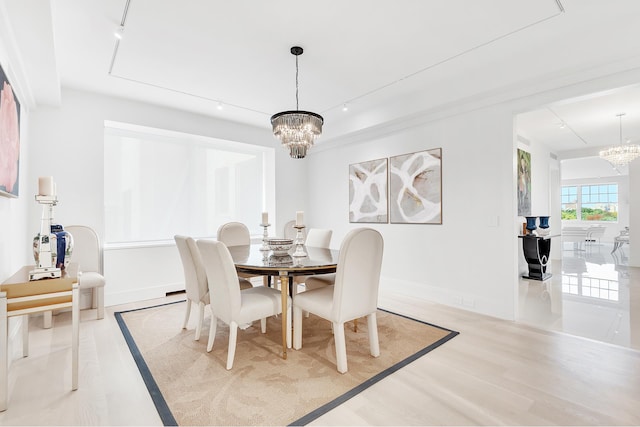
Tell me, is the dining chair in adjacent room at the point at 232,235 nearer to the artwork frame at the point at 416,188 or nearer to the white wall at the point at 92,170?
the white wall at the point at 92,170

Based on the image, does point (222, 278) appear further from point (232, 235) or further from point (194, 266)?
point (232, 235)

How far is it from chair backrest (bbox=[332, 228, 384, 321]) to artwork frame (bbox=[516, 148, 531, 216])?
403 cm

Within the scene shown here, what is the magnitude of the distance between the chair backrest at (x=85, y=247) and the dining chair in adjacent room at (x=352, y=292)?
103 inches

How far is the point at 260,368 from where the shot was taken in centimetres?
214

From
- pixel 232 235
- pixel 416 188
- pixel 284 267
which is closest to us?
pixel 284 267

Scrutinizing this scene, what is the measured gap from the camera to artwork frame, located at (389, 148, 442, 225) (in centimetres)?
376

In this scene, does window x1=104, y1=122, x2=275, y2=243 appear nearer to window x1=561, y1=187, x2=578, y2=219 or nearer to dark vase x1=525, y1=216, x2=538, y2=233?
dark vase x1=525, y1=216, x2=538, y2=233

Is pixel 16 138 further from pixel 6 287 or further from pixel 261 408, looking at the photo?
pixel 261 408

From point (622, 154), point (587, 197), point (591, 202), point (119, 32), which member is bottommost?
point (591, 202)

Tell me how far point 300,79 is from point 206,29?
115 centimetres

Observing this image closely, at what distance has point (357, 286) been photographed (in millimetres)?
2186

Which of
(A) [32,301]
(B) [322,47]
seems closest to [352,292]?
(A) [32,301]

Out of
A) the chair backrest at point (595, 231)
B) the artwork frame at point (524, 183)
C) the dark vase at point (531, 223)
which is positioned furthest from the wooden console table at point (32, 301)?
the chair backrest at point (595, 231)

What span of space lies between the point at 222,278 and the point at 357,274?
99cm
